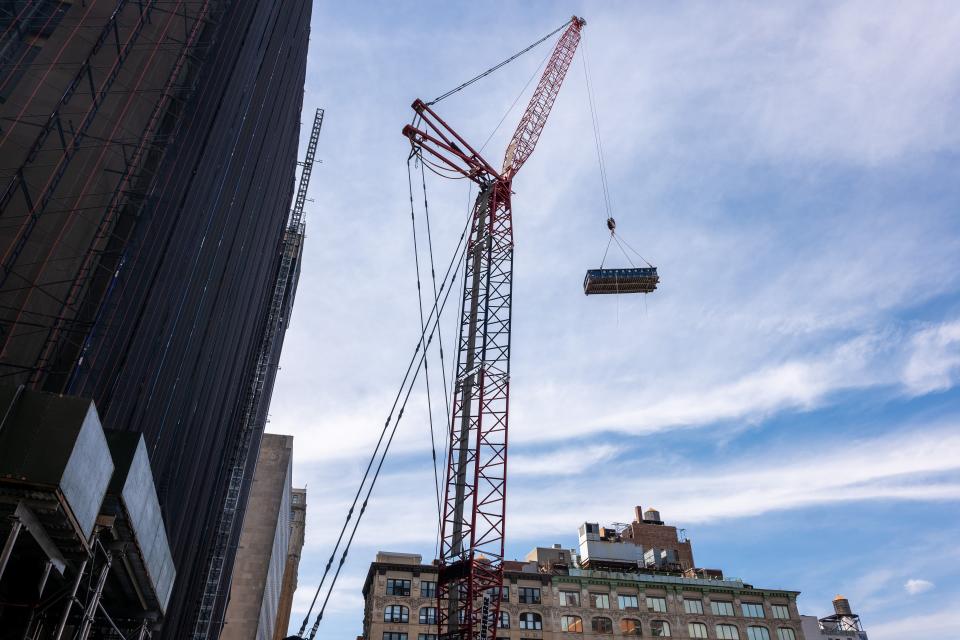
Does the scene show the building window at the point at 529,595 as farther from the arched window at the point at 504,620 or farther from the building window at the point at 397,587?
the building window at the point at 397,587

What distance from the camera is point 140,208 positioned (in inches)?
1084

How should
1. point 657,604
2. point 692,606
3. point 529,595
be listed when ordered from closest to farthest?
point 529,595 → point 657,604 → point 692,606

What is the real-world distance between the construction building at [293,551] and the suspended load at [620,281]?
10557 centimetres

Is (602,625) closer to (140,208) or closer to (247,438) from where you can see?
(247,438)

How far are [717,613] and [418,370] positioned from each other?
55.7 metres

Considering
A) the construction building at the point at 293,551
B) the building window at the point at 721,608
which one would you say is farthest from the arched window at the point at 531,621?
the construction building at the point at 293,551

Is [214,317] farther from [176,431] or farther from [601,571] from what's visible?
[601,571]

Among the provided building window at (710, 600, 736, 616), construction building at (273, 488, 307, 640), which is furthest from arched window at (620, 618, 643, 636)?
construction building at (273, 488, 307, 640)

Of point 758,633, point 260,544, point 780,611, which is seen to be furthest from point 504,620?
point 780,611

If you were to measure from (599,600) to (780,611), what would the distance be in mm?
22993

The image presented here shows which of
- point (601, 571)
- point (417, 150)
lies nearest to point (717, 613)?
point (601, 571)

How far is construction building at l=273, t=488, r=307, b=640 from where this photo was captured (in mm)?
153000

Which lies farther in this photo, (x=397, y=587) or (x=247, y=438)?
(x=397, y=587)

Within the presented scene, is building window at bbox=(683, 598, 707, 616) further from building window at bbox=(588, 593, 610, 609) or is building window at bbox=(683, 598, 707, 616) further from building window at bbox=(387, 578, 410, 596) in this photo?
building window at bbox=(387, 578, 410, 596)
